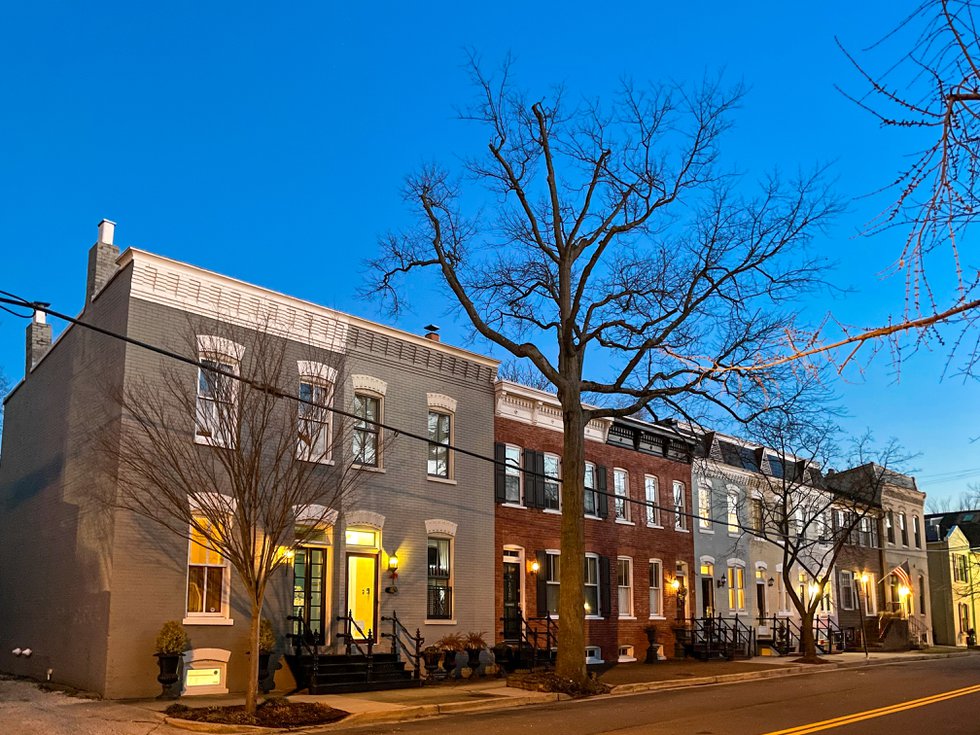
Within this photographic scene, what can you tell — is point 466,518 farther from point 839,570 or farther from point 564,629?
point 839,570

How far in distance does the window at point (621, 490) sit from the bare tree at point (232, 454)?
43.4ft

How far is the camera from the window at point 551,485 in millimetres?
29344

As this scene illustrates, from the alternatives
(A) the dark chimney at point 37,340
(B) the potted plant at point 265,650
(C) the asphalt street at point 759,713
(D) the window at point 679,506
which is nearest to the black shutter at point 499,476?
(C) the asphalt street at point 759,713

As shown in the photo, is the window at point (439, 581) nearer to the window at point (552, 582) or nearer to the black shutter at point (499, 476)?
the black shutter at point (499, 476)

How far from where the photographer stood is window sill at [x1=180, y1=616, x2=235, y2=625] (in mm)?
18906

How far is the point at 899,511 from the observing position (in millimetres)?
52875

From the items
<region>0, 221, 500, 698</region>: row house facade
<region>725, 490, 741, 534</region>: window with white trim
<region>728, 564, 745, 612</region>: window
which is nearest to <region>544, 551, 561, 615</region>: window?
<region>0, 221, 500, 698</region>: row house facade

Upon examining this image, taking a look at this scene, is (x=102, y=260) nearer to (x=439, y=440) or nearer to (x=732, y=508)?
(x=439, y=440)

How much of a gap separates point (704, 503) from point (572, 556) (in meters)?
17.1

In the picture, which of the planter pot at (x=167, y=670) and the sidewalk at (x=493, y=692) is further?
the planter pot at (x=167, y=670)

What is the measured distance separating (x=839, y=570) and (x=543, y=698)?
1164 inches

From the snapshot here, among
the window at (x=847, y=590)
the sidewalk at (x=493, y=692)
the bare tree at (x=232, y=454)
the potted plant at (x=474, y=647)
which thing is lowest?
the sidewalk at (x=493, y=692)

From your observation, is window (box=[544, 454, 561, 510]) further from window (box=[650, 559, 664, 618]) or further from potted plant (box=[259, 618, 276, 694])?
potted plant (box=[259, 618, 276, 694])

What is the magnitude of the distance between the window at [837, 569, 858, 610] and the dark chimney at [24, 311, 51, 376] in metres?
35.6
